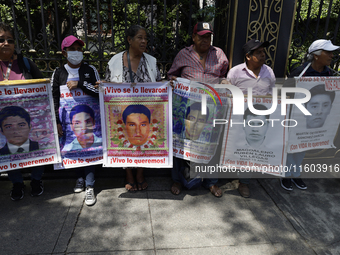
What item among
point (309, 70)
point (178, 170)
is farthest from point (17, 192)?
point (309, 70)

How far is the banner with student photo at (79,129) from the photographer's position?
3498 millimetres

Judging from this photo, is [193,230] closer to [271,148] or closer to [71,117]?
[271,148]

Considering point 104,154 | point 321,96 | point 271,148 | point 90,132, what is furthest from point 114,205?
point 321,96

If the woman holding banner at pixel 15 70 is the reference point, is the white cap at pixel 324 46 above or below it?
above

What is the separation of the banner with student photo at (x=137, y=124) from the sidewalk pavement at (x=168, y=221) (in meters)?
0.61

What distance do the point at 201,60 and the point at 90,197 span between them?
243 cm

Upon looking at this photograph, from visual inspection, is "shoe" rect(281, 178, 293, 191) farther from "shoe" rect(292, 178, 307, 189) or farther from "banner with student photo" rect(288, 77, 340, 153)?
"banner with student photo" rect(288, 77, 340, 153)

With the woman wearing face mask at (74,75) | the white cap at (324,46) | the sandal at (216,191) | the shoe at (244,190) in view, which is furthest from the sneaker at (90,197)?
the white cap at (324,46)

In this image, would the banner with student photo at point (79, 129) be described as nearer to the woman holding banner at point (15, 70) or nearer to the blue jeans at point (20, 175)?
the blue jeans at point (20, 175)

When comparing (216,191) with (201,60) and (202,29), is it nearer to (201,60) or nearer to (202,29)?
(201,60)

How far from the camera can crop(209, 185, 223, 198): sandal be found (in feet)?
12.6

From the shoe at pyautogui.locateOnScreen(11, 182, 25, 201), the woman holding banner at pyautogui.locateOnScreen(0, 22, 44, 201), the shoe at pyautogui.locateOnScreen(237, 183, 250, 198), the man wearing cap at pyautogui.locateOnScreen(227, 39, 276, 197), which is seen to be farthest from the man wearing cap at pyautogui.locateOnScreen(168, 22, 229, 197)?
the shoe at pyautogui.locateOnScreen(11, 182, 25, 201)

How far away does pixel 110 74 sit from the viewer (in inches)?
140

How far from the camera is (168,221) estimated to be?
10.9 feet
